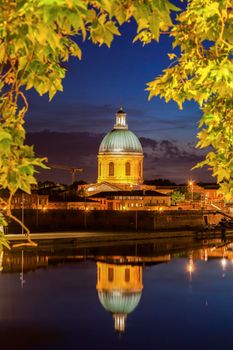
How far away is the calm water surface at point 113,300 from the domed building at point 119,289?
30mm

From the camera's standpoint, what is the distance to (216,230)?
210 feet

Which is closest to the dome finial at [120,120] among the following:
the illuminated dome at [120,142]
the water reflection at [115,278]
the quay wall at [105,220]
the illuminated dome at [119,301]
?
the illuminated dome at [120,142]

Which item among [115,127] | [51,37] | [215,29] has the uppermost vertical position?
[115,127]

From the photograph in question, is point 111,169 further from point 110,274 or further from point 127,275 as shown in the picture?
point 127,275

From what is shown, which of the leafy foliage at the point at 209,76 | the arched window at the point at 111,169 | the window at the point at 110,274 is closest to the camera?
the leafy foliage at the point at 209,76

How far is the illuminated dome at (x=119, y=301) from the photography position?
2216 centimetres

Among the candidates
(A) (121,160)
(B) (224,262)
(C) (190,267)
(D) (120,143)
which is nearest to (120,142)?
(D) (120,143)

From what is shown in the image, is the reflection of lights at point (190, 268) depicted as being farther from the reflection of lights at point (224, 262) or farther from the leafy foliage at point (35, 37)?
the leafy foliage at point (35, 37)

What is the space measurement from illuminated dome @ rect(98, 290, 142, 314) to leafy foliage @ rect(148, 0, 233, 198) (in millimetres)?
17567

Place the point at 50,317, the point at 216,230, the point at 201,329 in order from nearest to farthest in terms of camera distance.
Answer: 1. the point at 201,329
2. the point at 50,317
3. the point at 216,230

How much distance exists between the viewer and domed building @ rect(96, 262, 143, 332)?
21656 mm

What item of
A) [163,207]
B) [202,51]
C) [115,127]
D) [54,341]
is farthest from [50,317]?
[115,127]

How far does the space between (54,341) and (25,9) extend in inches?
591

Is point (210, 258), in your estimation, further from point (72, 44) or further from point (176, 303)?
point (72, 44)
